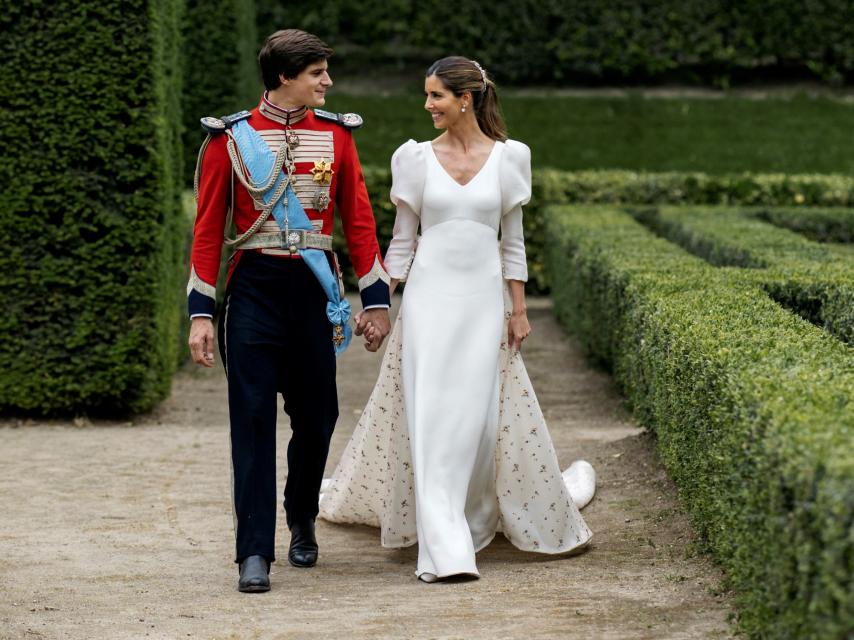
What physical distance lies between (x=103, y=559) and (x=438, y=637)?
5.69 feet

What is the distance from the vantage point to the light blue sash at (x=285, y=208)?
15.7 feet

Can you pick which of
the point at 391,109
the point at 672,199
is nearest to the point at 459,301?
the point at 672,199

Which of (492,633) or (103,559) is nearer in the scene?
(492,633)

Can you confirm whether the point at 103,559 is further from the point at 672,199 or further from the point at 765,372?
the point at 672,199

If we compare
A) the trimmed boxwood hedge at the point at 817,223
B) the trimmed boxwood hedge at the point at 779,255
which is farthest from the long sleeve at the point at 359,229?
the trimmed boxwood hedge at the point at 817,223

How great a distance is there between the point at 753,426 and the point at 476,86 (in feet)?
6.37

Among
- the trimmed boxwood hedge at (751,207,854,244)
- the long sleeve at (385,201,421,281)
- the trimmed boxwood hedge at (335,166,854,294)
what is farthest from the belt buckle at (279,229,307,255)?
the trimmed boxwood hedge at (335,166,854,294)

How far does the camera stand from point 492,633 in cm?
416

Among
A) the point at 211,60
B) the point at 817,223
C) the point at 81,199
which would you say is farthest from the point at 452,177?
the point at 211,60

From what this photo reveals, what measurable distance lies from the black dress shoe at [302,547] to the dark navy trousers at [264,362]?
1.21 feet

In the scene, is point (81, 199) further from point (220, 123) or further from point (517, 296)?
point (517, 296)

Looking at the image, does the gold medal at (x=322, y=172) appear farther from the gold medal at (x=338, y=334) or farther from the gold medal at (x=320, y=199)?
the gold medal at (x=338, y=334)

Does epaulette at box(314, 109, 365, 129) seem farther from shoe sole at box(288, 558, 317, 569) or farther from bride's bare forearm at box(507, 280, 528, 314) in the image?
shoe sole at box(288, 558, 317, 569)

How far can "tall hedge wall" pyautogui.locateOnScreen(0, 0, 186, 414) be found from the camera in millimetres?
7938
